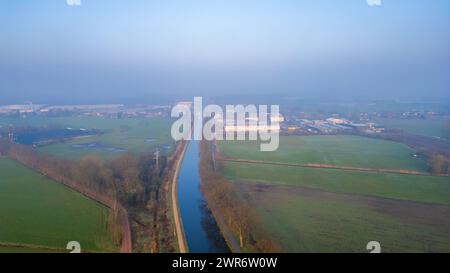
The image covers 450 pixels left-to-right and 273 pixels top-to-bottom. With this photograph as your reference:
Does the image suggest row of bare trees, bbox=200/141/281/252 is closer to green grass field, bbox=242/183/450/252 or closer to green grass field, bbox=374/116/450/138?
green grass field, bbox=242/183/450/252

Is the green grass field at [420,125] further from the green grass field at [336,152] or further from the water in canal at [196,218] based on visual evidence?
the water in canal at [196,218]

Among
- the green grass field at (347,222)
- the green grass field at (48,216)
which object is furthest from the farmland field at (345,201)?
the green grass field at (48,216)

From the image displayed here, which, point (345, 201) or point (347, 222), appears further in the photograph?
point (345, 201)

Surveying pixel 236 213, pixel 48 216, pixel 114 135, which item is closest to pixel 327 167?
pixel 236 213

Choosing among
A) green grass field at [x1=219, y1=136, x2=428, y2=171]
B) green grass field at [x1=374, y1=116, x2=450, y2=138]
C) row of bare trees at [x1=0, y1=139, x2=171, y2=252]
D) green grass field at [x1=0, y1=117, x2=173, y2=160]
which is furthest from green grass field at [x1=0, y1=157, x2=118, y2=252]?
green grass field at [x1=374, y1=116, x2=450, y2=138]

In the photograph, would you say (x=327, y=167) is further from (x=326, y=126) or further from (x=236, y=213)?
(x=326, y=126)

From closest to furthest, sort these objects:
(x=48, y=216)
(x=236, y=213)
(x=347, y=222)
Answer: (x=347, y=222), (x=48, y=216), (x=236, y=213)
